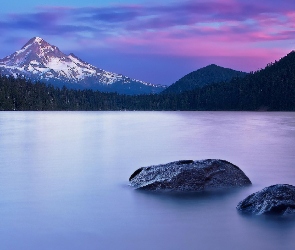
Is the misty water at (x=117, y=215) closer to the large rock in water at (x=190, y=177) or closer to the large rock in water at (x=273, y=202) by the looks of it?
the large rock in water at (x=273, y=202)

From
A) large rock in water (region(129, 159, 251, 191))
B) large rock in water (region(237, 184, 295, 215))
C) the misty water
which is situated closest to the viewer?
the misty water

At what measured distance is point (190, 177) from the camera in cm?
2058

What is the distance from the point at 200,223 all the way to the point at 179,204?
9.43 feet

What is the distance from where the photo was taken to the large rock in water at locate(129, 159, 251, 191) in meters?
20.4

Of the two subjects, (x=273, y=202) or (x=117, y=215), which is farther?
(x=117, y=215)

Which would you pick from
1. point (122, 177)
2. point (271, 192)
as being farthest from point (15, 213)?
point (122, 177)

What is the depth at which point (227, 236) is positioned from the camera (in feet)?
44.4

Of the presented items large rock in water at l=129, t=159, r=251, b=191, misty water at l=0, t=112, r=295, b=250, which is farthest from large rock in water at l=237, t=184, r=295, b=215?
large rock in water at l=129, t=159, r=251, b=191

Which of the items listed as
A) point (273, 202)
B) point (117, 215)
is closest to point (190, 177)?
point (117, 215)

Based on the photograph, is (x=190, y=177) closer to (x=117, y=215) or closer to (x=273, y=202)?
(x=117, y=215)

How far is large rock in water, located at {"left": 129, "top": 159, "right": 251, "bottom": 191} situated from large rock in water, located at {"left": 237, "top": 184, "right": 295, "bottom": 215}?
13.4ft

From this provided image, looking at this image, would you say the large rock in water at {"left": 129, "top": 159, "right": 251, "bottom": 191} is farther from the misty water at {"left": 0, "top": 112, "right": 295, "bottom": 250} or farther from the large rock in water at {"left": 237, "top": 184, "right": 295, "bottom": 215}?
the large rock in water at {"left": 237, "top": 184, "right": 295, "bottom": 215}

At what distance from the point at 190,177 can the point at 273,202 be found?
5.21m

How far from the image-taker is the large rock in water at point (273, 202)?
15.7 metres
